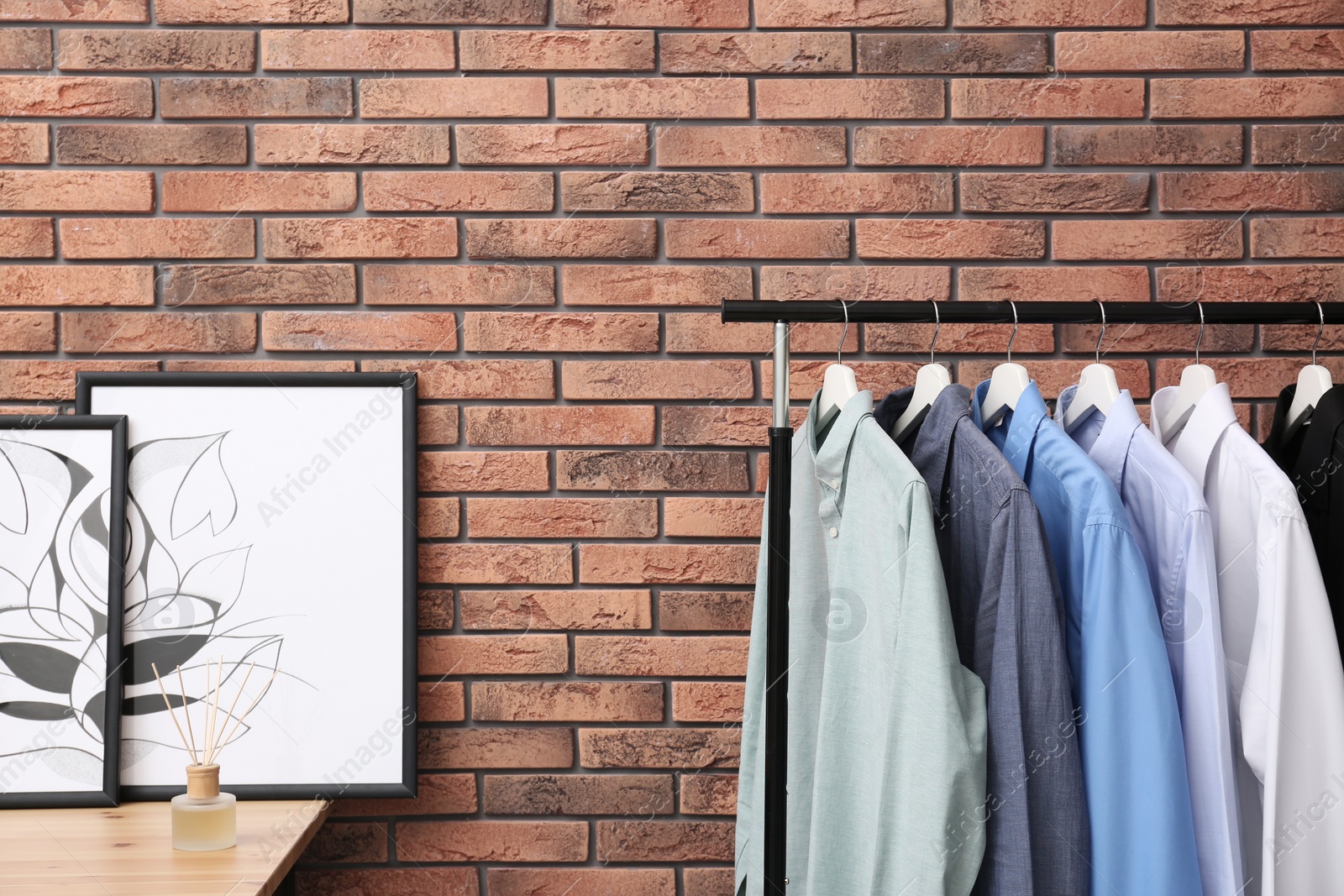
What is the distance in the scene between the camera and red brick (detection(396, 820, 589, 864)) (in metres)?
1.47

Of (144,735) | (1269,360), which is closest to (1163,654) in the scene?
(1269,360)

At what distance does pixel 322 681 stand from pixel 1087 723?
1148 millimetres

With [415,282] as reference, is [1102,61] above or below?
above

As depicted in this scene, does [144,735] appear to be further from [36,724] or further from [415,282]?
[415,282]

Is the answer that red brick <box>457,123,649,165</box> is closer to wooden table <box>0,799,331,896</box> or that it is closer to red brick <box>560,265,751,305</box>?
red brick <box>560,265,751,305</box>

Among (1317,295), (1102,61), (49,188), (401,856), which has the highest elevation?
(1102,61)

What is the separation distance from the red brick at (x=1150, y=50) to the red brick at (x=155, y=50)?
4.59ft

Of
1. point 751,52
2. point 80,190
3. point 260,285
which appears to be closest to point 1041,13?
point 751,52

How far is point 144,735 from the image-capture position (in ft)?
4.64

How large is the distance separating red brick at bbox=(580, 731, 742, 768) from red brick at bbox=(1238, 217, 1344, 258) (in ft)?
4.09

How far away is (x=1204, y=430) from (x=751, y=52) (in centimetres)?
93

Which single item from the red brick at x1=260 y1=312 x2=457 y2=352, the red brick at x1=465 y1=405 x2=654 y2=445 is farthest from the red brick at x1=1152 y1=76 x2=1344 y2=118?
the red brick at x1=260 y1=312 x2=457 y2=352

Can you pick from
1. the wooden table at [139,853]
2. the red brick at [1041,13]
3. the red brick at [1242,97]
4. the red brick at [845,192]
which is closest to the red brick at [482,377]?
the red brick at [845,192]

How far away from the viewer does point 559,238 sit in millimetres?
1480
